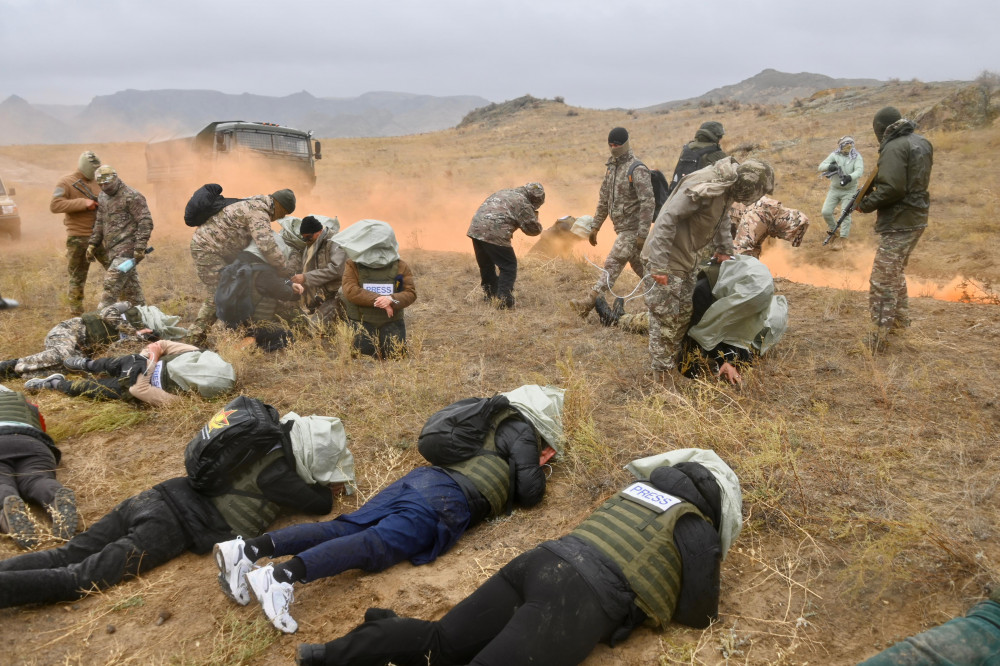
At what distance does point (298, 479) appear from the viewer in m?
3.22

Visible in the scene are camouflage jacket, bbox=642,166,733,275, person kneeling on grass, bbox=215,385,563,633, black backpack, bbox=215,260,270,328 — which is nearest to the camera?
person kneeling on grass, bbox=215,385,563,633

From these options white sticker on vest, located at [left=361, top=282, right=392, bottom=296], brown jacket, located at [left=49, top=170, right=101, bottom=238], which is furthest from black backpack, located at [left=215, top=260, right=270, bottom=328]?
brown jacket, located at [left=49, top=170, right=101, bottom=238]

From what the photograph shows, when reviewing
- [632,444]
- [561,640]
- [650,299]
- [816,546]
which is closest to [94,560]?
[561,640]

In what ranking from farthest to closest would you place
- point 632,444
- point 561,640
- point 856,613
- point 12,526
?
point 632,444, point 12,526, point 856,613, point 561,640

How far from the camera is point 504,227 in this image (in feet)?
22.2

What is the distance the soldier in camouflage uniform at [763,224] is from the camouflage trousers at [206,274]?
5.10 m

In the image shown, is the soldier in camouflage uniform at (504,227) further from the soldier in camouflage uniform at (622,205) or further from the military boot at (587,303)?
the military boot at (587,303)

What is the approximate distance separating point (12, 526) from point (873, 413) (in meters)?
4.89

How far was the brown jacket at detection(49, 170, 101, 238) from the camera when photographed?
670cm

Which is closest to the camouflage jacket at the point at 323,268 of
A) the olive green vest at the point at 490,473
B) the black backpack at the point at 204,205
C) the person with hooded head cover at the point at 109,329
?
the black backpack at the point at 204,205

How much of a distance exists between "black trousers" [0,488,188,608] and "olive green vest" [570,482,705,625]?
194 cm

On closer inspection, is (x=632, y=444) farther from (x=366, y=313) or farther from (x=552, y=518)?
(x=366, y=313)

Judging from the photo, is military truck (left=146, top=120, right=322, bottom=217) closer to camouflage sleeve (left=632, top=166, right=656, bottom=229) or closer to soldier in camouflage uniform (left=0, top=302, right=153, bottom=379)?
soldier in camouflage uniform (left=0, top=302, right=153, bottom=379)

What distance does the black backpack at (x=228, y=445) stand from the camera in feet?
9.66
